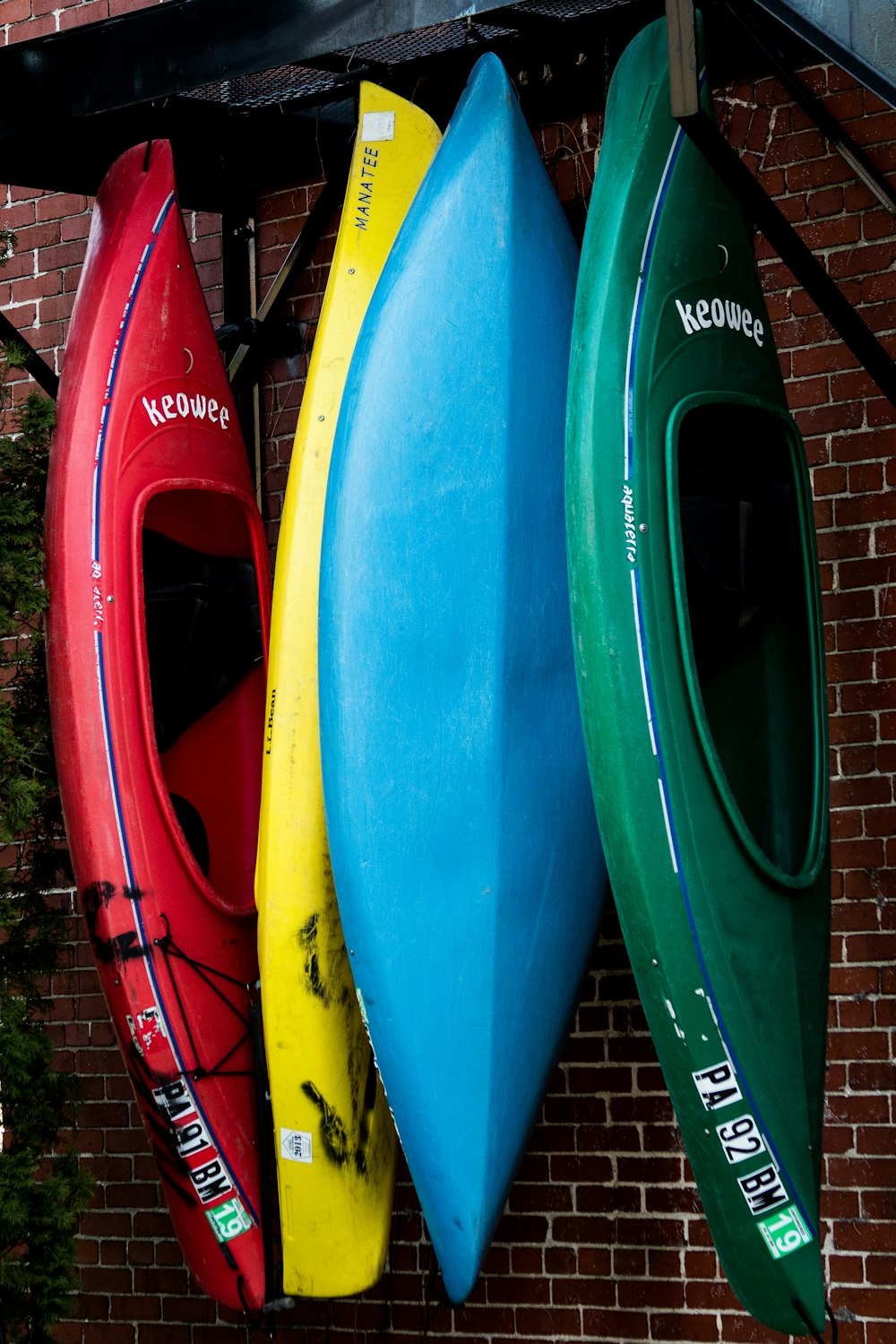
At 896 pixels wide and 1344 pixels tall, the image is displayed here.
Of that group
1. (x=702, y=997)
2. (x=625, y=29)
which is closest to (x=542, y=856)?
(x=702, y=997)

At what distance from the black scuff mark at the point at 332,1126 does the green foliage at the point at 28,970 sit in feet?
1.59

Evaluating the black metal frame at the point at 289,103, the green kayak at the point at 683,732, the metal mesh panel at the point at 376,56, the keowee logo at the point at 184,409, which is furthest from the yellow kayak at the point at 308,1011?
the metal mesh panel at the point at 376,56

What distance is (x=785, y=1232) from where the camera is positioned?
7.25 ft

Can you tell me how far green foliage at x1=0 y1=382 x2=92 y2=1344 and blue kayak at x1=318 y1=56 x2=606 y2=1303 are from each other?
0.63 metres

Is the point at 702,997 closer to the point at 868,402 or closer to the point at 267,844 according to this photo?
the point at 267,844

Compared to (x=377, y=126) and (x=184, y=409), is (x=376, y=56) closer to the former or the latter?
(x=377, y=126)

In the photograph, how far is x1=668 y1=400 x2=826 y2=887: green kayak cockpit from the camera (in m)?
2.69

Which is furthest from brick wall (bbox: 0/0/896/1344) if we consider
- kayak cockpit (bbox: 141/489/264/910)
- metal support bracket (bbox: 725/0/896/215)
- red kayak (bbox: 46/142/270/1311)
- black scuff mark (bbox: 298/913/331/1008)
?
kayak cockpit (bbox: 141/489/264/910)

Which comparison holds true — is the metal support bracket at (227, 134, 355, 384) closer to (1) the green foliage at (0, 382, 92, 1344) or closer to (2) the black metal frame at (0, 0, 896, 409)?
(2) the black metal frame at (0, 0, 896, 409)

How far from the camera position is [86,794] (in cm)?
272

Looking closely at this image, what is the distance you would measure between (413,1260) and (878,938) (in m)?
1.16

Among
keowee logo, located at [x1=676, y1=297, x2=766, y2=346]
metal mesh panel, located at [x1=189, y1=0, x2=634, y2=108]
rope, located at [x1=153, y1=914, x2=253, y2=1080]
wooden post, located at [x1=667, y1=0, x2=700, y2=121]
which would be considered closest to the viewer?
wooden post, located at [x1=667, y1=0, x2=700, y2=121]

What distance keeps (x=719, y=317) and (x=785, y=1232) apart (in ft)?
4.69

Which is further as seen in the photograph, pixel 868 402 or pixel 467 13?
pixel 868 402
